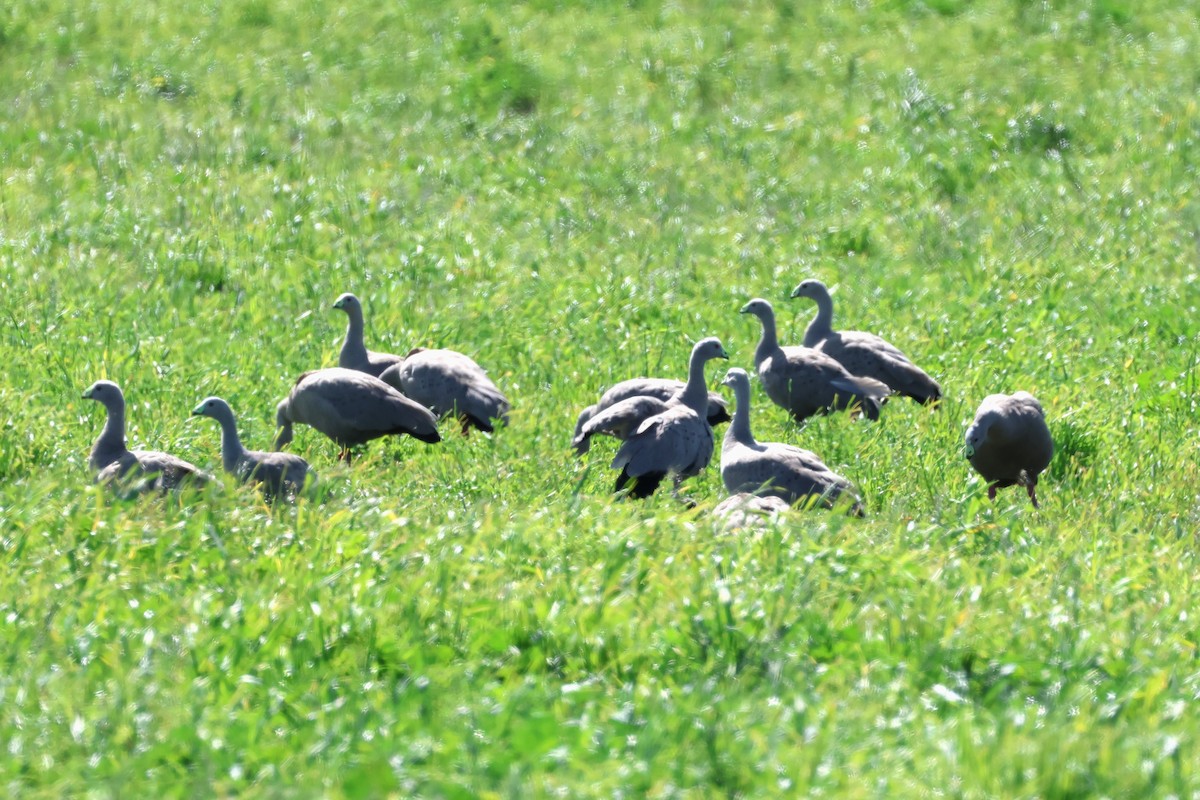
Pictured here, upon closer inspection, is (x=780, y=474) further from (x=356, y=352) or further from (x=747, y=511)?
(x=356, y=352)

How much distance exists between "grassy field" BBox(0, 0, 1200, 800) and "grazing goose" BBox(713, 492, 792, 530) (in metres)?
0.14

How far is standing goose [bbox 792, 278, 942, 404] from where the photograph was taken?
10.0m

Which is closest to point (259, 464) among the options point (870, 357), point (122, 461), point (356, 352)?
point (122, 461)

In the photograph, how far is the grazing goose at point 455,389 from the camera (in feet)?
30.3

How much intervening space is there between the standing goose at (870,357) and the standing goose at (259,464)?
13.5 ft

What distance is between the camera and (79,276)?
37.5 feet

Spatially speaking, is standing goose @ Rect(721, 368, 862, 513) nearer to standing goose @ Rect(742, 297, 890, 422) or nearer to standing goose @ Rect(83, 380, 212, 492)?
standing goose @ Rect(742, 297, 890, 422)

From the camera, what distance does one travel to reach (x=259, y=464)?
7.54 meters

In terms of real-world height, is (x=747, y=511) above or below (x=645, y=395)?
above

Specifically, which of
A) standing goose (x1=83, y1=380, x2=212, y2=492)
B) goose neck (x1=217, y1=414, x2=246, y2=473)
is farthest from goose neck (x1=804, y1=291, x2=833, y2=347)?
standing goose (x1=83, y1=380, x2=212, y2=492)

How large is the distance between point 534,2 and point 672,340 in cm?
1079

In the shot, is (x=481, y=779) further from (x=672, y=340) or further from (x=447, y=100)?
(x=447, y=100)

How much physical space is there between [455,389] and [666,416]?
1.60m

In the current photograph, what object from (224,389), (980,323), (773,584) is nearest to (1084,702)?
(773,584)
